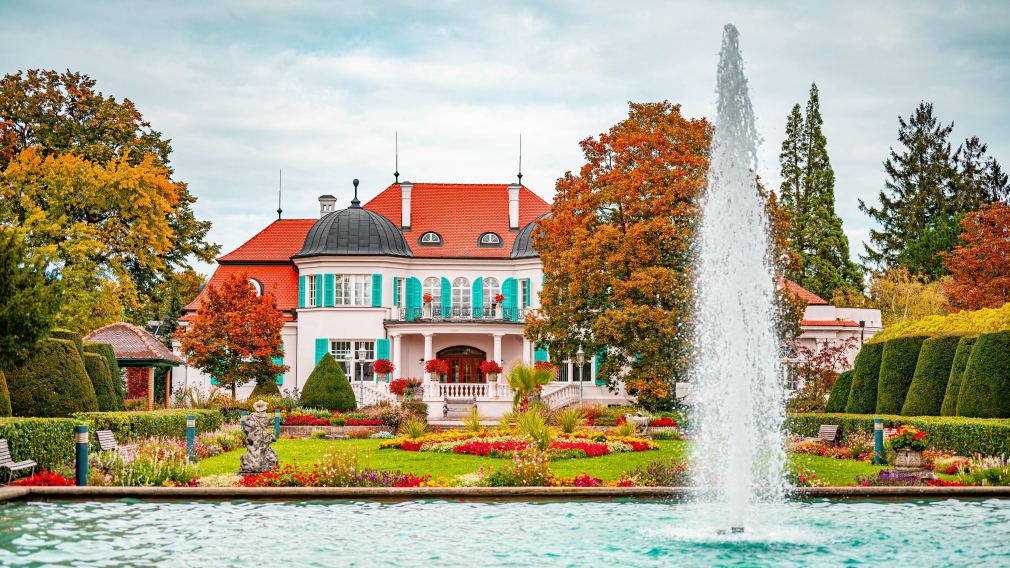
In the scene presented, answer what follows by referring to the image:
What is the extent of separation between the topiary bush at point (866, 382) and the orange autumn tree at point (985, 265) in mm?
19438

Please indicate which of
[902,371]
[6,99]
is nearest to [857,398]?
[902,371]

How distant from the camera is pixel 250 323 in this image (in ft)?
127

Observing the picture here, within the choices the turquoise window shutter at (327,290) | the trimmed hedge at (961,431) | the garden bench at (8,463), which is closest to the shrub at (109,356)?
the garden bench at (8,463)

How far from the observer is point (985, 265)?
47219mm

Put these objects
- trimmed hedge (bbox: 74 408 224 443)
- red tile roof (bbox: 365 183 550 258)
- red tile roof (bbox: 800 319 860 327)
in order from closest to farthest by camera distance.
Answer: trimmed hedge (bbox: 74 408 224 443), red tile roof (bbox: 800 319 860 327), red tile roof (bbox: 365 183 550 258)

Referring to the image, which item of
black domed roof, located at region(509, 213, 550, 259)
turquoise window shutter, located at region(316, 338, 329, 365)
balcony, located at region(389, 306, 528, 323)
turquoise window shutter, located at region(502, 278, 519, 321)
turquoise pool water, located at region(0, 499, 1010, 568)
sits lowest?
turquoise pool water, located at region(0, 499, 1010, 568)

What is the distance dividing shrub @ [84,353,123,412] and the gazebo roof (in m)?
6.21

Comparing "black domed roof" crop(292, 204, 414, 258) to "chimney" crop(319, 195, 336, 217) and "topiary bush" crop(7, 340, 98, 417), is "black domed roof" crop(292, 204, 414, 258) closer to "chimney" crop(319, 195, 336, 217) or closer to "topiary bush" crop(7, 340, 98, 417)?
"chimney" crop(319, 195, 336, 217)

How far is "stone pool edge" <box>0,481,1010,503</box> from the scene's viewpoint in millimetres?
15789

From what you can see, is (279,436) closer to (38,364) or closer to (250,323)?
(250,323)

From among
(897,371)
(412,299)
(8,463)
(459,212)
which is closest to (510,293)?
(412,299)

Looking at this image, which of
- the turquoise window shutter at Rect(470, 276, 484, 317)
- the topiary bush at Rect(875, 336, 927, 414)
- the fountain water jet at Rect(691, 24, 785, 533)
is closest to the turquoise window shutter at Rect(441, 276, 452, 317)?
the turquoise window shutter at Rect(470, 276, 484, 317)

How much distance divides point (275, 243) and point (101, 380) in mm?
25912

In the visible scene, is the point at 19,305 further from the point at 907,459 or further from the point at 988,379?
the point at 988,379
